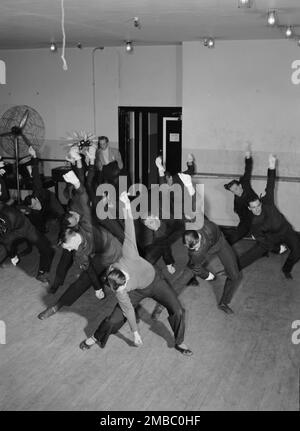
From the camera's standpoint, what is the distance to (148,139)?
371 inches

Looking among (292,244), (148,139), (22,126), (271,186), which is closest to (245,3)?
(271,186)

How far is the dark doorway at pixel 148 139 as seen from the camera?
9148 mm

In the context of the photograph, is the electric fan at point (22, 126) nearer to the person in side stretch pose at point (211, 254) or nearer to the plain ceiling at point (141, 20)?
the plain ceiling at point (141, 20)

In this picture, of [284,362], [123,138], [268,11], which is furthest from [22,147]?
[284,362]

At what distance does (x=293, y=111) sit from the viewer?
7762mm

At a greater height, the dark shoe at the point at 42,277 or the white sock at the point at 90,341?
the dark shoe at the point at 42,277

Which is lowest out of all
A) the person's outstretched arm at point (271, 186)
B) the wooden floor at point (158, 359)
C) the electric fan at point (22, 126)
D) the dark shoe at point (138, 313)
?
the wooden floor at point (158, 359)

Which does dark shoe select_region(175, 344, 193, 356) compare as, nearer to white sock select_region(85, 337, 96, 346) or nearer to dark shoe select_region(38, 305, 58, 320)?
white sock select_region(85, 337, 96, 346)

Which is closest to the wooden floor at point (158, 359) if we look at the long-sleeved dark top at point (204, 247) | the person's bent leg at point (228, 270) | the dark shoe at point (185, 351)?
the dark shoe at point (185, 351)

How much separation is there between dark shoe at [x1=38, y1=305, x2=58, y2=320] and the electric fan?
15.3ft

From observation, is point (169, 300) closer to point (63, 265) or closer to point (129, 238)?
point (129, 238)

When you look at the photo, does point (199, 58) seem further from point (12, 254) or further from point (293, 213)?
point (12, 254)

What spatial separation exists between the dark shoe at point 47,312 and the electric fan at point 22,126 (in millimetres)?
4660

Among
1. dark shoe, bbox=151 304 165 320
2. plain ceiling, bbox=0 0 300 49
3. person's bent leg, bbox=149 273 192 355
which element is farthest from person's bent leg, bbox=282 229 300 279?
plain ceiling, bbox=0 0 300 49
